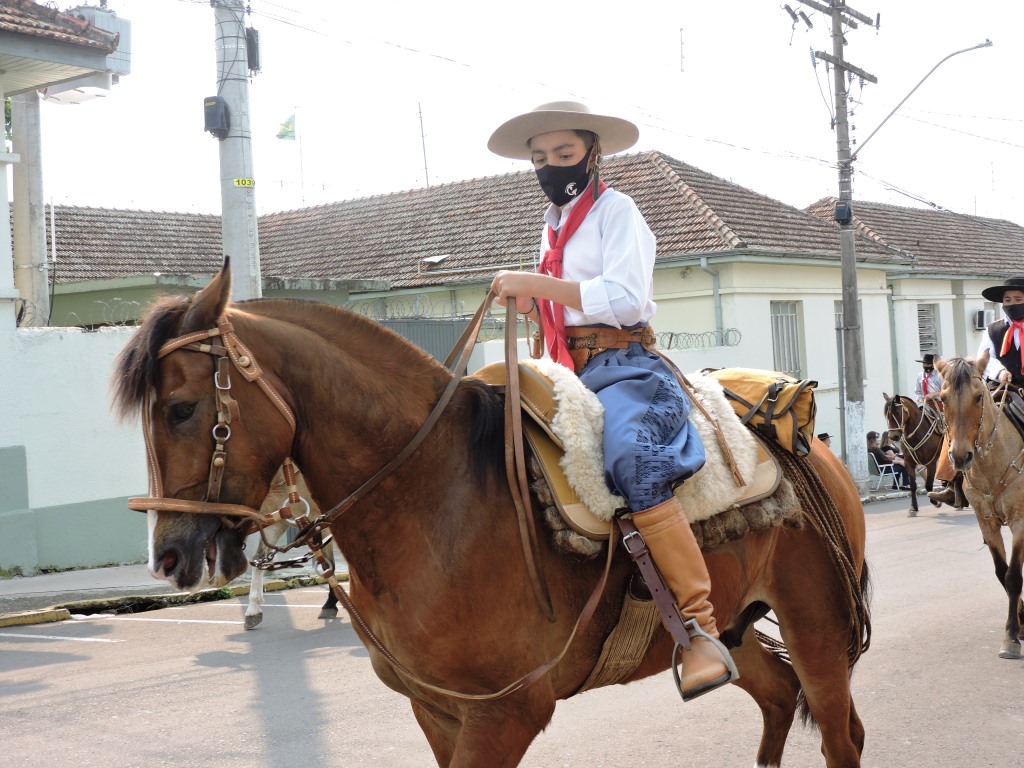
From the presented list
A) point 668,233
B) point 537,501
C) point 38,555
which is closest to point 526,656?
point 537,501

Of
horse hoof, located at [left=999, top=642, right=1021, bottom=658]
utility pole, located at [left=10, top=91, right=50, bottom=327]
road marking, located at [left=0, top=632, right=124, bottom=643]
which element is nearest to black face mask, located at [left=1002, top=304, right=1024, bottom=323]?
horse hoof, located at [left=999, top=642, right=1021, bottom=658]

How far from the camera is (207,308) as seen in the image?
270cm

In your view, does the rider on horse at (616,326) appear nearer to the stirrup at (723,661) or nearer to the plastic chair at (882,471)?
the stirrup at (723,661)

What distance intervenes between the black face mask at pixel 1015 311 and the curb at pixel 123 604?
6425 mm

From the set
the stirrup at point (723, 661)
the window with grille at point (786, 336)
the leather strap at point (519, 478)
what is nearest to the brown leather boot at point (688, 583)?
the stirrup at point (723, 661)

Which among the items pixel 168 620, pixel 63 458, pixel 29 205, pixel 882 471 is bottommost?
pixel 882 471

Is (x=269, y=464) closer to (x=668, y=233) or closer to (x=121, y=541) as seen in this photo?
(x=121, y=541)

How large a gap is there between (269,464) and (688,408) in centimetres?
148

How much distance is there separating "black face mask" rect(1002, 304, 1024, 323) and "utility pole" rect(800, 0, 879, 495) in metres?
Answer: 9.07

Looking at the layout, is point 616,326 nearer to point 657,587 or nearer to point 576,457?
point 576,457

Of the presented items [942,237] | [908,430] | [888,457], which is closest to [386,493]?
[908,430]

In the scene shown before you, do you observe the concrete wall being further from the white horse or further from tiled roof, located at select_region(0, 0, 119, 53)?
tiled roof, located at select_region(0, 0, 119, 53)

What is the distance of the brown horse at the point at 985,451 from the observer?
7777 mm

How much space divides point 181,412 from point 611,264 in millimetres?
1407
